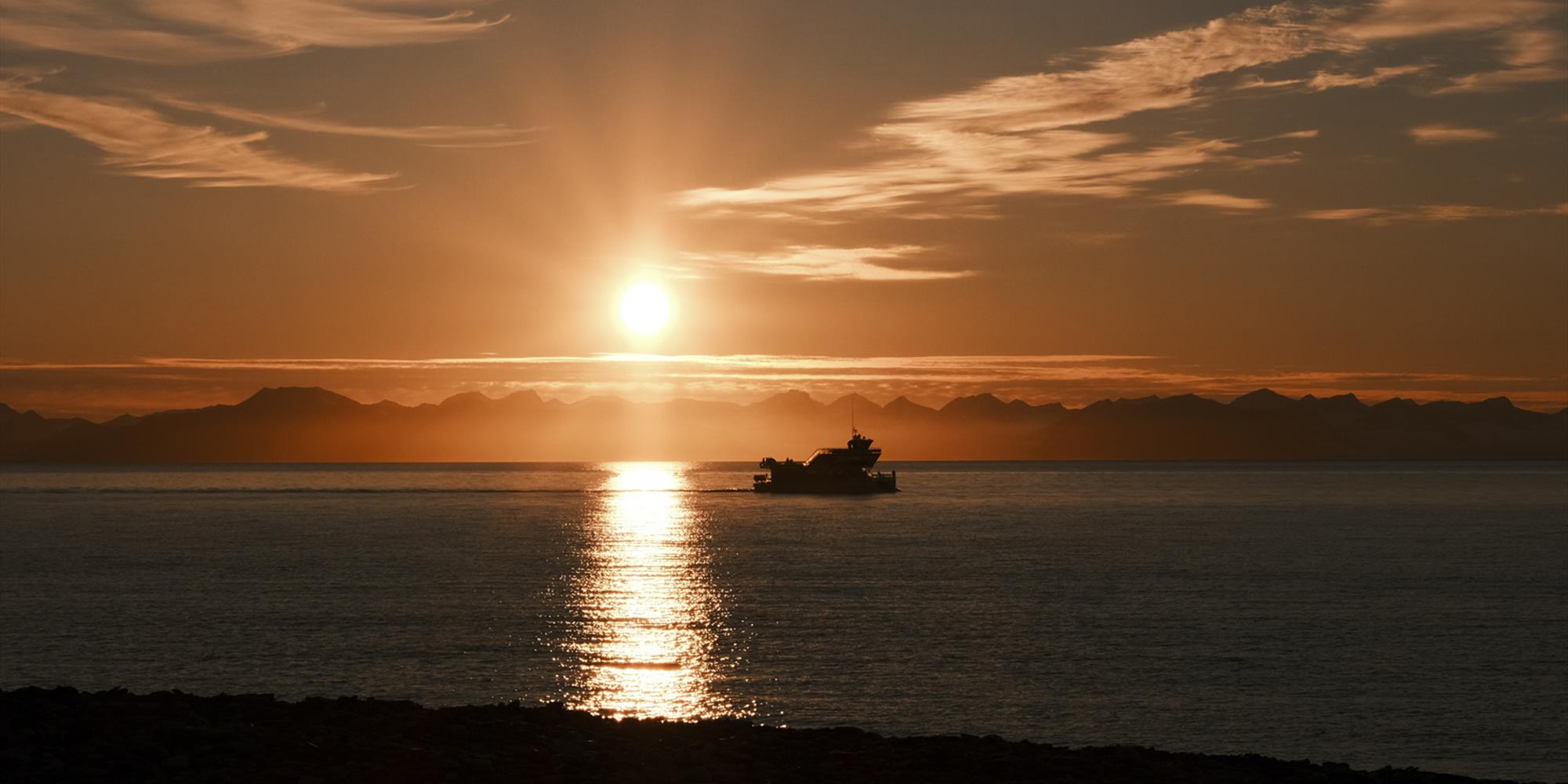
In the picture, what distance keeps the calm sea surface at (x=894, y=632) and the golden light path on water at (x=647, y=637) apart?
23cm

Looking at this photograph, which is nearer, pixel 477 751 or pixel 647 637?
pixel 477 751

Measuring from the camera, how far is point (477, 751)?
60.4ft

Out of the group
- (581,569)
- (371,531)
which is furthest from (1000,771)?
(371,531)

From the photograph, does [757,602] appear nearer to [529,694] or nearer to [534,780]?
[529,694]

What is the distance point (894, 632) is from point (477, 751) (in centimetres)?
3533

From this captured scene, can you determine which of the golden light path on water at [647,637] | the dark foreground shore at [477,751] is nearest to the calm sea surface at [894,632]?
the golden light path on water at [647,637]

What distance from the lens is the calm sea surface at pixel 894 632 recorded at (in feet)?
120

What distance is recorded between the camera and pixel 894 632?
52.3m

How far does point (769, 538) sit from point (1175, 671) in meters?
78.9

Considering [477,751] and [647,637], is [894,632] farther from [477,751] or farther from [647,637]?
[477,751]

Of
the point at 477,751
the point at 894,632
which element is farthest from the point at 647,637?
the point at 477,751

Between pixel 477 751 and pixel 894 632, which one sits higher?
pixel 477 751

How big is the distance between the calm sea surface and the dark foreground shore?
1383 centimetres

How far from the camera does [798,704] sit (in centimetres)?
3722
